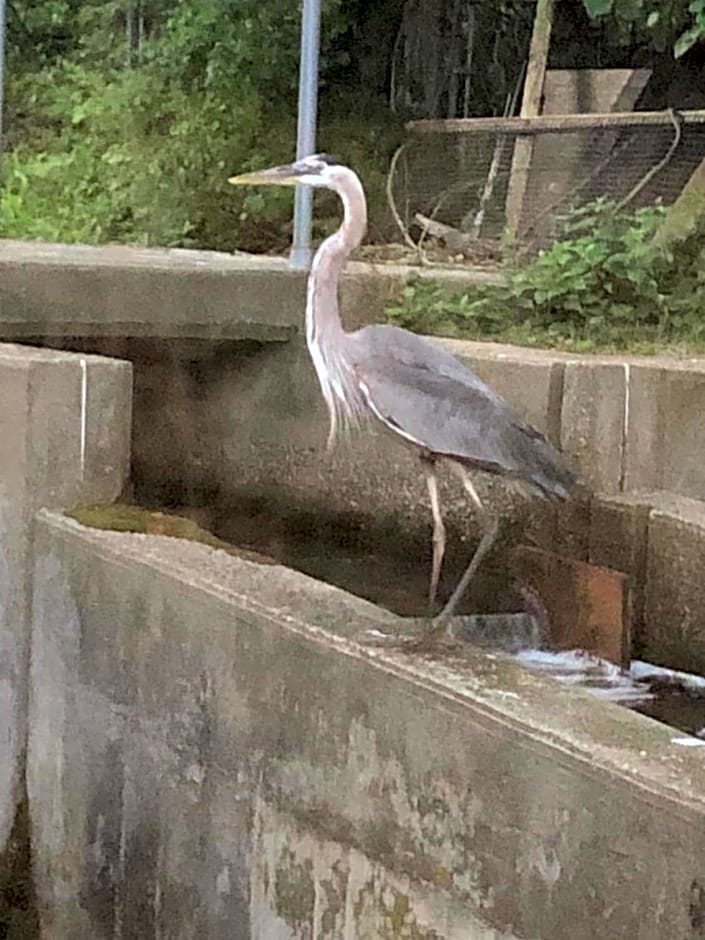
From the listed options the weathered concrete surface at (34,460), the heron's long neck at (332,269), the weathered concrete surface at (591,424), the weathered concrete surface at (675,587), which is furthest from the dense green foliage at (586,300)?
the heron's long neck at (332,269)

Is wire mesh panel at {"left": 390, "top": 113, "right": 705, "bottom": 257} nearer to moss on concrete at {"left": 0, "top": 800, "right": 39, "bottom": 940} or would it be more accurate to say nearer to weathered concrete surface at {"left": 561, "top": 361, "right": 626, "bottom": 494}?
weathered concrete surface at {"left": 561, "top": 361, "right": 626, "bottom": 494}

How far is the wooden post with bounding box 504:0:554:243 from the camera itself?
7.32m

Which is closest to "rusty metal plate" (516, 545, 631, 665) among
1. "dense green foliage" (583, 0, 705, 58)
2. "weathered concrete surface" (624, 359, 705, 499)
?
"weathered concrete surface" (624, 359, 705, 499)

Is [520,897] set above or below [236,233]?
below

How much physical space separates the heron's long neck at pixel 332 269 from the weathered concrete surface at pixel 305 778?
57 cm

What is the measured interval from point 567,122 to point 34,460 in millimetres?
3421

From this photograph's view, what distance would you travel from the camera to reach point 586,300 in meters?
6.50

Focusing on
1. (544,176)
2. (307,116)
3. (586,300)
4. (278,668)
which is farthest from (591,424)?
(544,176)

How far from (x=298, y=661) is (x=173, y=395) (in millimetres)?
2950

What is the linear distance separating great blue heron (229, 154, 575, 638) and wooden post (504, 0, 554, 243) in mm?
3287

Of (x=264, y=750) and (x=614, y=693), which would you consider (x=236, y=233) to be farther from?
(x=264, y=750)

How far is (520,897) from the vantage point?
3.05 m

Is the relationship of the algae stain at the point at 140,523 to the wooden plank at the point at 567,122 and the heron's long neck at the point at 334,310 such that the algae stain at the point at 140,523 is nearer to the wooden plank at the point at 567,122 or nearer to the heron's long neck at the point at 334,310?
the heron's long neck at the point at 334,310

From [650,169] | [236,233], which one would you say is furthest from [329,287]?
[236,233]
